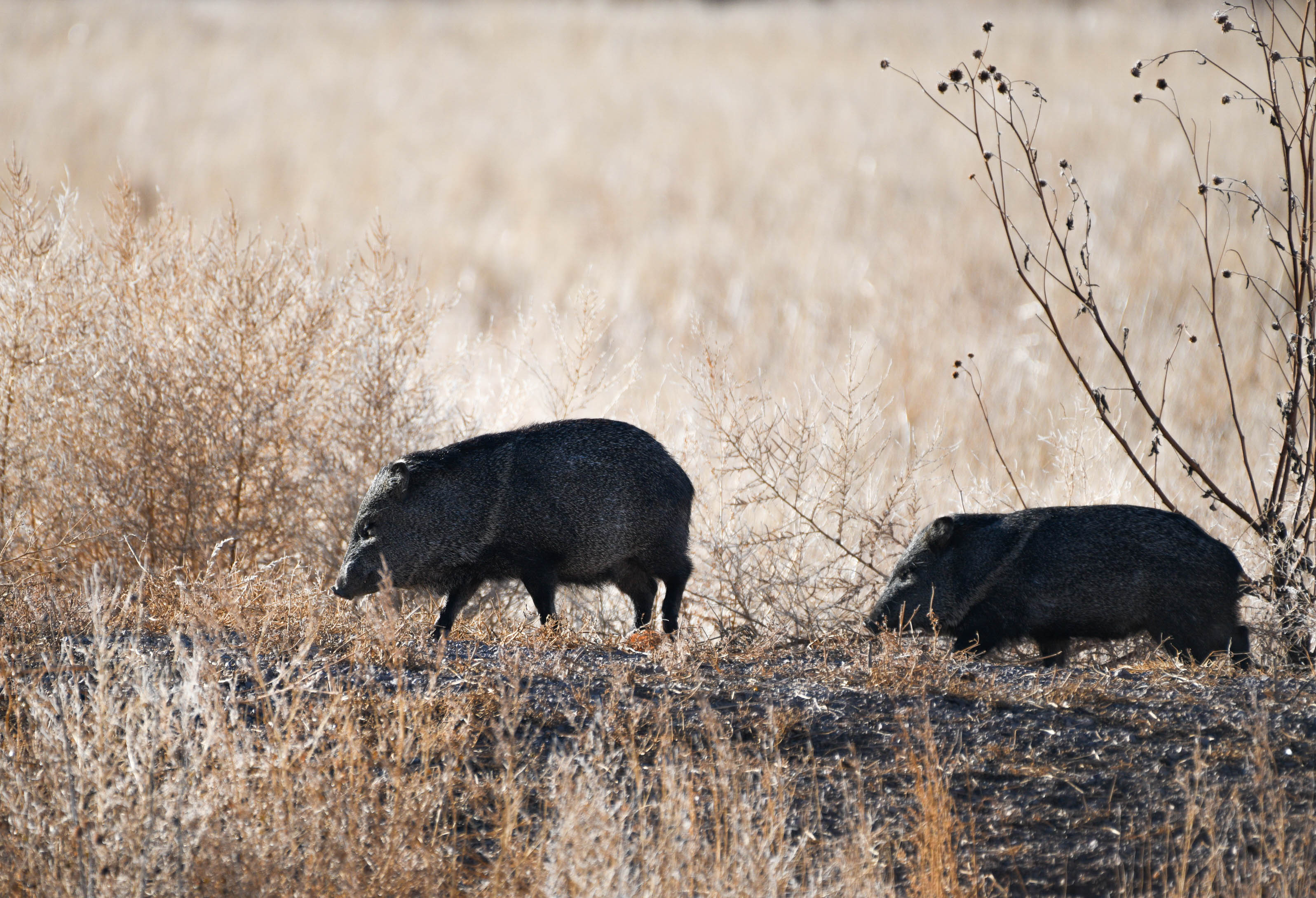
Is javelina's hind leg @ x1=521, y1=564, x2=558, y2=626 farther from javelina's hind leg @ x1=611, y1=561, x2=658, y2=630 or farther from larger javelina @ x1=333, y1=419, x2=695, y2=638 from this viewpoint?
javelina's hind leg @ x1=611, y1=561, x2=658, y2=630

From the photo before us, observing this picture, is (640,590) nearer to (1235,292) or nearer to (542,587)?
(542,587)

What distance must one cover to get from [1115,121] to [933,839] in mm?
19684

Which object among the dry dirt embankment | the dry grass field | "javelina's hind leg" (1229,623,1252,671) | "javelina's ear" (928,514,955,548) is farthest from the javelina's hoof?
"javelina's hind leg" (1229,623,1252,671)

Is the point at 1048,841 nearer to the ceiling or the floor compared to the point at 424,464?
nearer to the floor

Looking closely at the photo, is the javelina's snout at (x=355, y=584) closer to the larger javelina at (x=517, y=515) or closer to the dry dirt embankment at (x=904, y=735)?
the larger javelina at (x=517, y=515)

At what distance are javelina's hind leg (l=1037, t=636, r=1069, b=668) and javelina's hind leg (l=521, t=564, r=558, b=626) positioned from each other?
195cm

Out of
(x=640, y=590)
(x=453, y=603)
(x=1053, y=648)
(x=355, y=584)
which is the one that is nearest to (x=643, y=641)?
(x=640, y=590)

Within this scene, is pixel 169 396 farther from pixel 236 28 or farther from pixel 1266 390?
pixel 236 28

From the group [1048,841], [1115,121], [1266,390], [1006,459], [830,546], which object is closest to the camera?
[1048,841]

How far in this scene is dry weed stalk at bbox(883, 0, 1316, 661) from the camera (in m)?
4.95

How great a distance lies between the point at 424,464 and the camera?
5.30m

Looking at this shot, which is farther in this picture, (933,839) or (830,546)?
(830,546)

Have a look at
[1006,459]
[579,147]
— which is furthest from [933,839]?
[579,147]

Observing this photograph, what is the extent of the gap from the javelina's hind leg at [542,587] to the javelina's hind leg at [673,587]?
0.47 m
